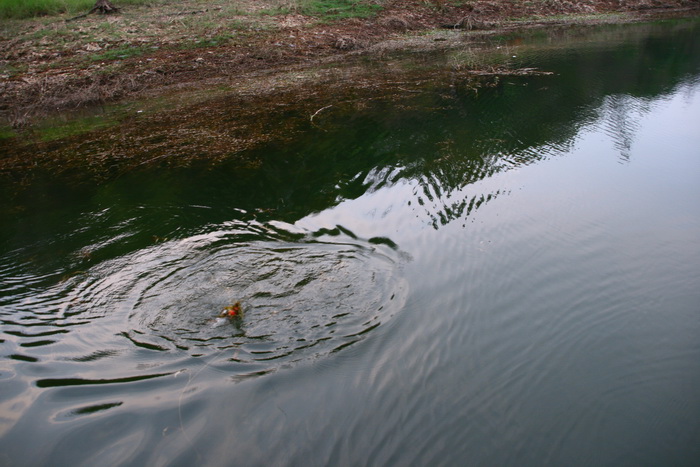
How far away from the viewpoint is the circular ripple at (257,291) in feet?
13.0

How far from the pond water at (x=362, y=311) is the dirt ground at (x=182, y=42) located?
6336 mm

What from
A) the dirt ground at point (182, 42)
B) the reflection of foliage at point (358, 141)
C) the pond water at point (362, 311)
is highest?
the dirt ground at point (182, 42)

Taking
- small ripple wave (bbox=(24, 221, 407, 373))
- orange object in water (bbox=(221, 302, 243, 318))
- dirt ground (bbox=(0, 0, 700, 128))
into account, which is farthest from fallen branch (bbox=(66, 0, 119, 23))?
orange object in water (bbox=(221, 302, 243, 318))

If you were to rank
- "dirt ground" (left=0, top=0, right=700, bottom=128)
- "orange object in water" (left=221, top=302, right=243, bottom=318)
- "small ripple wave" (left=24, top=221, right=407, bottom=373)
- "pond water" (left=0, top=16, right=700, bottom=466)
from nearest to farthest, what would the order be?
"pond water" (left=0, top=16, right=700, bottom=466) < "small ripple wave" (left=24, top=221, right=407, bottom=373) < "orange object in water" (left=221, top=302, right=243, bottom=318) < "dirt ground" (left=0, top=0, right=700, bottom=128)

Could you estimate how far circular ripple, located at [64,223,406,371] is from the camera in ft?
13.0

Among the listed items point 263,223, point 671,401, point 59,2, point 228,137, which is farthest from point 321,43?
point 671,401

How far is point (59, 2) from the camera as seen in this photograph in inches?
701

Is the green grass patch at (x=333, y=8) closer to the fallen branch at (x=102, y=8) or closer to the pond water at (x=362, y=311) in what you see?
the fallen branch at (x=102, y=8)

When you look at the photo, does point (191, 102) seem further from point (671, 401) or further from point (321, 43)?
point (671, 401)

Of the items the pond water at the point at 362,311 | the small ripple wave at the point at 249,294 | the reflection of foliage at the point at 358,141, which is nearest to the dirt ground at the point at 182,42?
the reflection of foliage at the point at 358,141

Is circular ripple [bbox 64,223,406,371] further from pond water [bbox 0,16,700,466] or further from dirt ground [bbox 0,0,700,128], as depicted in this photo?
dirt ground [bbox 0,0,700,128]

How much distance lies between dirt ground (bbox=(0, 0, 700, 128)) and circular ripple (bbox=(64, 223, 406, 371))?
841 cm

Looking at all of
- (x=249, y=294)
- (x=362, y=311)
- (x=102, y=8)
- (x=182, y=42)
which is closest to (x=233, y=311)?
(x=249, y=294)

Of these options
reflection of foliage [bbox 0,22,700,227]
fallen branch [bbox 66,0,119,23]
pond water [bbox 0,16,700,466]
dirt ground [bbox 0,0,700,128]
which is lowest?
pond water [bbox 0,16,700,466]
